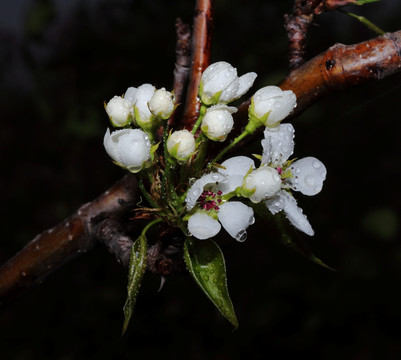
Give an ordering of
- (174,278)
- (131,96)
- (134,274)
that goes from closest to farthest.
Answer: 1. (134,274)
2. (131,96)
3. (174,278)

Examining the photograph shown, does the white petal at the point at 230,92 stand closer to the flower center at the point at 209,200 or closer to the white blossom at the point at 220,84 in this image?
the white blossom at the point at 220,84

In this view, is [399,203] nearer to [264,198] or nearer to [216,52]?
[216,52]

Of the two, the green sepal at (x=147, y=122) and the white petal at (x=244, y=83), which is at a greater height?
the green sepal at (x=147, y=122)

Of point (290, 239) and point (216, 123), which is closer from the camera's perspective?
point (216, 123)

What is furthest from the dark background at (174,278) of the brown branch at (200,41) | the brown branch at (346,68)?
the brown branch at (346,68)

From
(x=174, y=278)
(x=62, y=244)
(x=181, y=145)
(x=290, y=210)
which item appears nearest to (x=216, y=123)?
(x=181, y=145)

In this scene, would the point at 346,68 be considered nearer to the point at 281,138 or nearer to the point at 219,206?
the point at 281,138

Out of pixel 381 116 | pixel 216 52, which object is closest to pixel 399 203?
pixel 381 116
